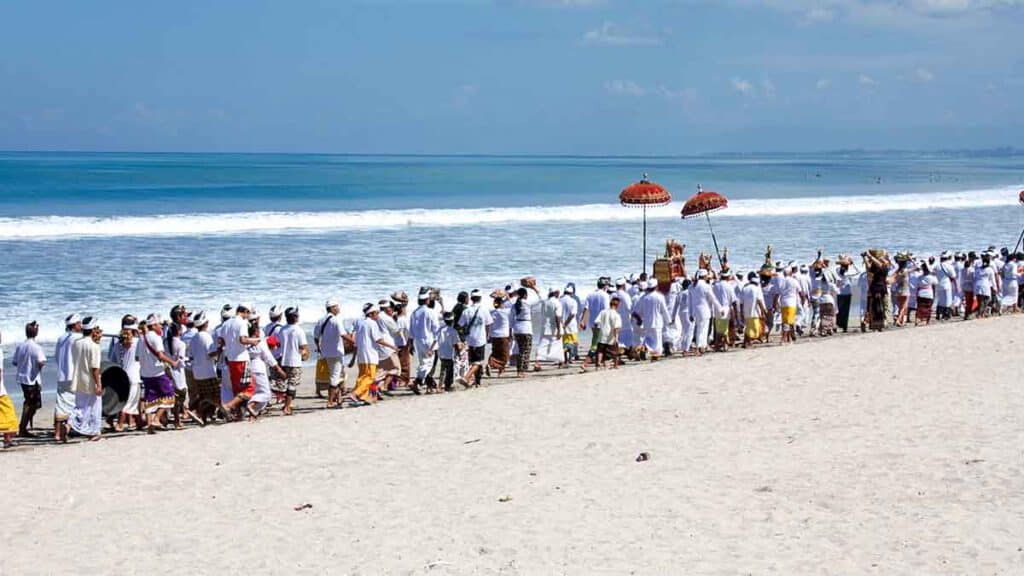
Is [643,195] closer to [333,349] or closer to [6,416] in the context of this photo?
[333,349]

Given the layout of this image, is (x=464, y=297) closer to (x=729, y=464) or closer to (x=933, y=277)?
(x=729, y=464)

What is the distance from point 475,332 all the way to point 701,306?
4009mm

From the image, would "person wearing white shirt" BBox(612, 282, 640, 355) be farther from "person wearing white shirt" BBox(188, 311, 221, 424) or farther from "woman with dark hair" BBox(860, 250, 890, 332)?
"person wearing white shirt" BBox(188, 311, 221, 424)

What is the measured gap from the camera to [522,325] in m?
15.1

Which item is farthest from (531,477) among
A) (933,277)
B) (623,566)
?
(933,277)

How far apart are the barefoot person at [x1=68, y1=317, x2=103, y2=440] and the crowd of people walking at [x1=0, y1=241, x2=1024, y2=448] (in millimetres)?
14

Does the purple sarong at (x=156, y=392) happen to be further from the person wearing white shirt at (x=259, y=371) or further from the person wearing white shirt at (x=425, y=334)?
the person wearing white shirt at (x=425, y=334)

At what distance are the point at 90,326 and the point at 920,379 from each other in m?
8.87

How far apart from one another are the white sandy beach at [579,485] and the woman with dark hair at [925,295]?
5.81m

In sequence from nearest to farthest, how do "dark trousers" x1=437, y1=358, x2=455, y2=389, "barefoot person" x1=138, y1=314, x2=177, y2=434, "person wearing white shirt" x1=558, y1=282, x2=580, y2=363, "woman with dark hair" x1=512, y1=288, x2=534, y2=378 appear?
"barefoot person" x1=138, y1=314, x2=177, y2=434, "dark trousers" x1=437, y1=358, x2=455, y2=389, "woman with dark hair" x1=512, y1=288, x2=534, y2=378, "person wearing white shirt" x1=558, y1=282, x2=580, y2=363

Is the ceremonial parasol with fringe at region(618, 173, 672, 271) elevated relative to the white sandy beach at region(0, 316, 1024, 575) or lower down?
elevated

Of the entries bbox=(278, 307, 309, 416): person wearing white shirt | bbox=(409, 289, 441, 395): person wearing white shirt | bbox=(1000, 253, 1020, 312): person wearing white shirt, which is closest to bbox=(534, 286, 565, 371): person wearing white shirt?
bbox=(409, 289, 441, 395): person wearing white shirt

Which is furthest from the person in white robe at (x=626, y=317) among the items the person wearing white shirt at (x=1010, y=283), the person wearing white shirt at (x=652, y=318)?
the person wearing white shirt at (x=1010, y=283)

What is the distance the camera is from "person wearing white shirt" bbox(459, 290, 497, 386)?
13.9 m
